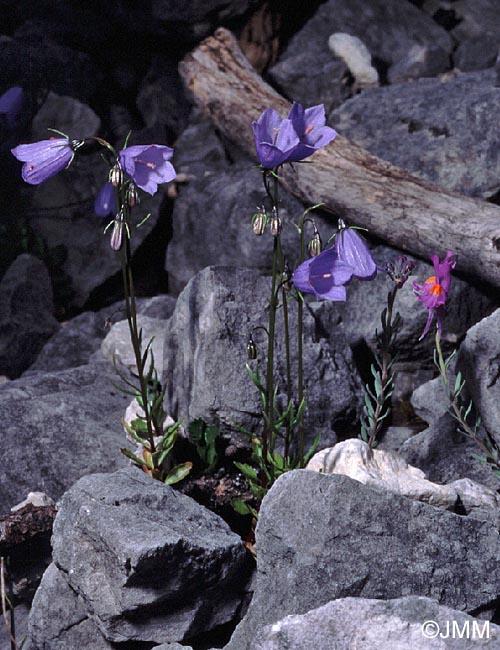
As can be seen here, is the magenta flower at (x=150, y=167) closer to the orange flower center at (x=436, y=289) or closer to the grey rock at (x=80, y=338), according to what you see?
the orange flower center at (x=436, y=289)

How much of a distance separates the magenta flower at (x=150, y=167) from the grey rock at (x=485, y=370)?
5.02 feet

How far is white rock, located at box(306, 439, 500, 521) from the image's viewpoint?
2959 mm

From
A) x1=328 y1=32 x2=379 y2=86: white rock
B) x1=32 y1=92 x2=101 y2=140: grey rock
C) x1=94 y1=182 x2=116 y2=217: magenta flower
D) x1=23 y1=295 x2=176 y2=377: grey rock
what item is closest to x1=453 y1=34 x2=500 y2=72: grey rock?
x1=328 y1=32 x2=379 y2=86: white rock

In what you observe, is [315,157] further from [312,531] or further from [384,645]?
[384,645]

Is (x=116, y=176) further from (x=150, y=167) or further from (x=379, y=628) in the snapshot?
(x=379, y=628)

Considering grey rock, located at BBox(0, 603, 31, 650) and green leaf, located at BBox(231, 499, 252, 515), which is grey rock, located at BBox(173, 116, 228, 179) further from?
grey rock, located at BBox(0, 603, 31, 650)

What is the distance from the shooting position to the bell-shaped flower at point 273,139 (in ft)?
8.19

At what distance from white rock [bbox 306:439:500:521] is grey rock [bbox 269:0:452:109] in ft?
11.5

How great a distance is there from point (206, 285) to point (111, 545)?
127 cm

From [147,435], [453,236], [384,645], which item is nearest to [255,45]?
[453,236]

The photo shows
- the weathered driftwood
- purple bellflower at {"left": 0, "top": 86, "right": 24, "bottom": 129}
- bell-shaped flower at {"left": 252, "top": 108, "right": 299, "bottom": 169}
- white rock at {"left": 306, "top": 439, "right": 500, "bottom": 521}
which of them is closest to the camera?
bell-shaped flower at {"left": 252, "top": 108, "right": 299, "bottom": 169}

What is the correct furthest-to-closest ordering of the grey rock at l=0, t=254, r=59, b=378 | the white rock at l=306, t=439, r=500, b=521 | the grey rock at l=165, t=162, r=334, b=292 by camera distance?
the grey rock at l=0, t=254, r=59, b=378 → the grey rock at l=165, t=162, r=334, b=292 → the white rock at l=306, t=439, r=500, b=521

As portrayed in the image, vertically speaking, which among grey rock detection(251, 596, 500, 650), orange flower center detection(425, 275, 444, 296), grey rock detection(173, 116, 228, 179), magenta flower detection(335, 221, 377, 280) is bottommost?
grey rock detection(173, 116, 228, 179)

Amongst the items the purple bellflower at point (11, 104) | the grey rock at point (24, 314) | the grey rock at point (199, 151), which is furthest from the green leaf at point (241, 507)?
the purple bellflower at point (11, 104)
